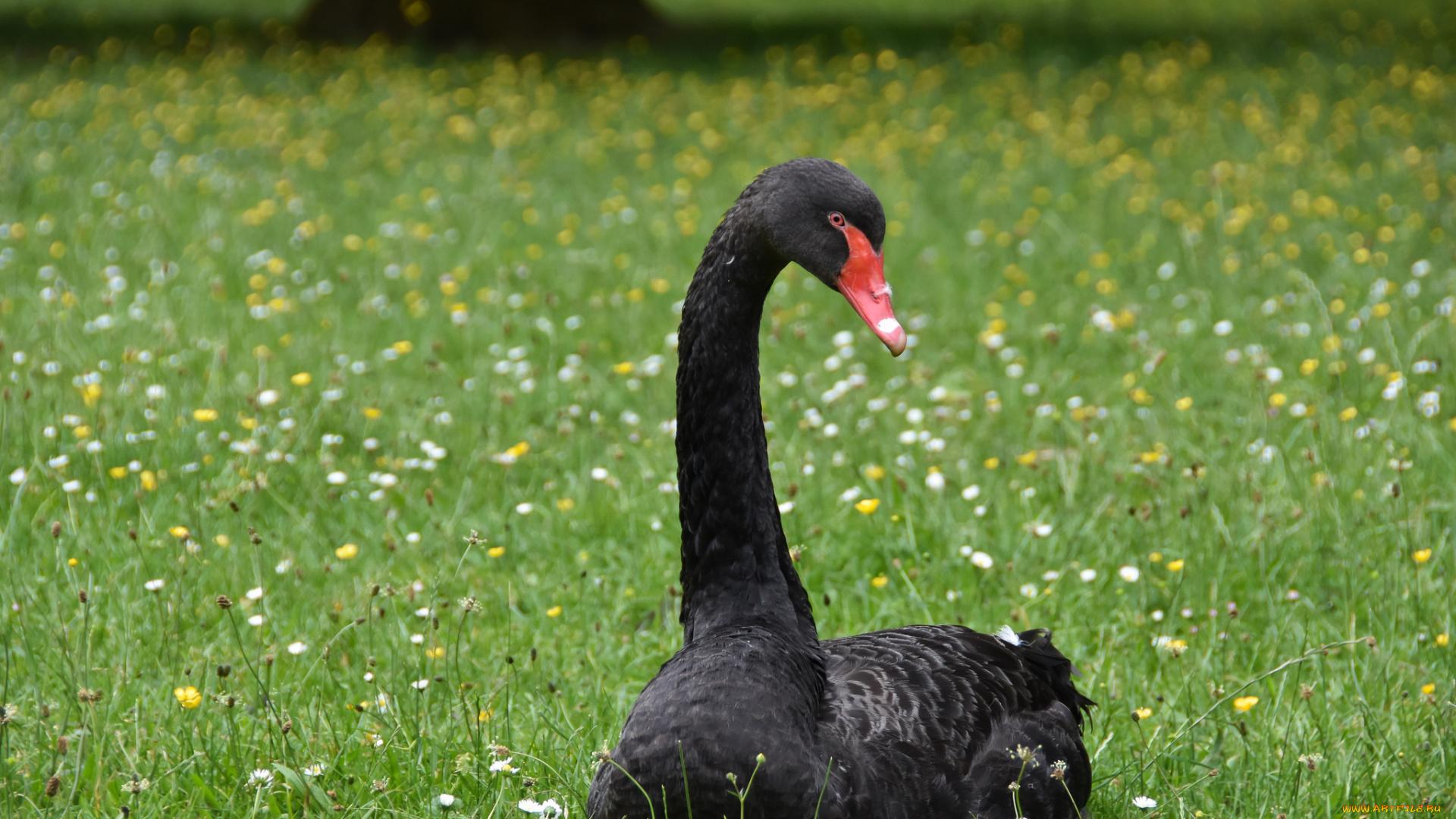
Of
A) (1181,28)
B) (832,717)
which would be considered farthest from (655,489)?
(1181,28)

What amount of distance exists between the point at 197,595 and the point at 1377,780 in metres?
3.22

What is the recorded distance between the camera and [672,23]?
17.4 meters

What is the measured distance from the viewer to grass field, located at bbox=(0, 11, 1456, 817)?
3.10 metres

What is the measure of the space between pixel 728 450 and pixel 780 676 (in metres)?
0.49

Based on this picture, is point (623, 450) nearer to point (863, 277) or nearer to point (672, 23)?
point (863, 277)

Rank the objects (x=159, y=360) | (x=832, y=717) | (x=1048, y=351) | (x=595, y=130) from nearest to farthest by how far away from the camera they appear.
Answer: (x=832, y=717)
(x=159, y=360)
(x=1048, y=351)
(x=595, y=130)

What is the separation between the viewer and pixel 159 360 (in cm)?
555

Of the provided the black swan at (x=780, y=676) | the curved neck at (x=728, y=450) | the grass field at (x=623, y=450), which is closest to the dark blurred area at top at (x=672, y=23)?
the grass field at (x=623, y=450)

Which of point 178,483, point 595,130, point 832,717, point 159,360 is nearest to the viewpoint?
point 832,717

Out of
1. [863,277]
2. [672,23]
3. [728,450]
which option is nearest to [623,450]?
[728,450]

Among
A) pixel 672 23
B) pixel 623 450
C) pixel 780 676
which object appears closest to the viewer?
pixel 780 676

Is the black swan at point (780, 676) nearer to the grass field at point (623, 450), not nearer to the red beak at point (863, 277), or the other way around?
the red beak at point (863, 277)

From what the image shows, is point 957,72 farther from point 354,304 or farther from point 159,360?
point 159,360

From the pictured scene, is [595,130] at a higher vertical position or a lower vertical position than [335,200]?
higher
